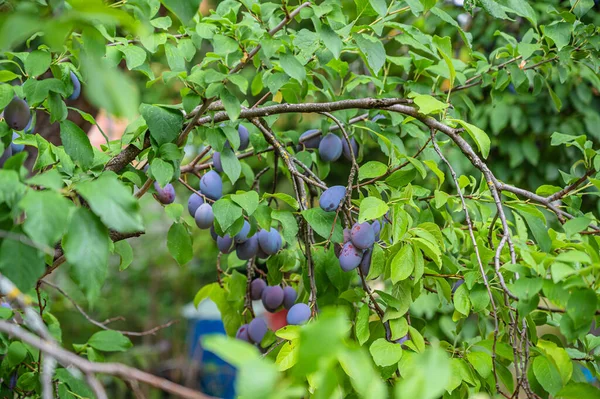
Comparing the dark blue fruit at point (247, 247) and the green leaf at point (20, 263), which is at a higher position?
the green leaf at point (20, 263)

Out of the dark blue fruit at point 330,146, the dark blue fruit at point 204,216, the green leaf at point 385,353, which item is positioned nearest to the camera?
the green leaf at point 385,353

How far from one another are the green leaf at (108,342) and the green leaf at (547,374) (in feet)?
2.09

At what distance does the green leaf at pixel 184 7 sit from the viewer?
0.53m

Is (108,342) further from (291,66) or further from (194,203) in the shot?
(291,66)

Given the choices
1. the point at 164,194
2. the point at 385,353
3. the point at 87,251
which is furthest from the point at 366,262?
the point at 87,251

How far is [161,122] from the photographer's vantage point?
0.86 metres

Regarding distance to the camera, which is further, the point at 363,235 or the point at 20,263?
the point at 363,235

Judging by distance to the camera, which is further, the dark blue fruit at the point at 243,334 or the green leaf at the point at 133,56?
the dark blue fruit at the point at 243,334

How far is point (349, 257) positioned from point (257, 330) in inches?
12.9

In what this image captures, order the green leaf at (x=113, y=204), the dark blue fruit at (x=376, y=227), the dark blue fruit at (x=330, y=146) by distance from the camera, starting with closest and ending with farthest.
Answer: the green leaf at (x=113, y=204), the dark blue fruit at (x=376, y=227), the dark blue fruit at (x=330, y=146)

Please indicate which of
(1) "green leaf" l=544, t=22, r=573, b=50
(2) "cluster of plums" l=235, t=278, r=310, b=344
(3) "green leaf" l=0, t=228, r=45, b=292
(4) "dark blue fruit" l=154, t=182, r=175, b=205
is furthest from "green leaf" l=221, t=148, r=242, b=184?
(1) "green leaf" l=544, t=22, r=573, b=50

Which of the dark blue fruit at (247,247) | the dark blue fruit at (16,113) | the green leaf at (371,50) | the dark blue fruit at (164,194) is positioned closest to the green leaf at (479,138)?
the green leaf at (371,50)

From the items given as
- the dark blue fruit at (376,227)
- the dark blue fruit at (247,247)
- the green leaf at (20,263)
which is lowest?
the dark blue fruit at (247,247)

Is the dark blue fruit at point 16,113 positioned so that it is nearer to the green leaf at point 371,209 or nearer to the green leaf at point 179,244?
the green leaf at point 179,244
